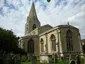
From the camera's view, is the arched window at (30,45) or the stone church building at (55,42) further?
the arched window at (30,45)

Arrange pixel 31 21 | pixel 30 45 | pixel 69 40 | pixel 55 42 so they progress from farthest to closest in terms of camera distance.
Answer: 1. pixel 31 21
2. pixel 30 45
3. pixel 55 42
4. pixel 69 40

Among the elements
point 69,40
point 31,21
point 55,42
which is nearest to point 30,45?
point 55,42

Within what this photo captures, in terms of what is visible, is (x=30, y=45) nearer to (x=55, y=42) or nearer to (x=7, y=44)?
(x=55, y=42)

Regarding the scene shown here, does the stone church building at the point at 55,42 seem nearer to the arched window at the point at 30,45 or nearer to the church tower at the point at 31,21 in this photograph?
the arched window at the point at 30,45

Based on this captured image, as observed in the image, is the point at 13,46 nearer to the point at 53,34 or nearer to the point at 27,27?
the point at 53,34

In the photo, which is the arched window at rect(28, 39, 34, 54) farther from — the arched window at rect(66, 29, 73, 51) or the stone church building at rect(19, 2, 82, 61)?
the arched window at rect(66, 29, 73, 51)

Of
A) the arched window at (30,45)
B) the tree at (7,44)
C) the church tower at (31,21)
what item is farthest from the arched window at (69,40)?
the church tower at (31,21)

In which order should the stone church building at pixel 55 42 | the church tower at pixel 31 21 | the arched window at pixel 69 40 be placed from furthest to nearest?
the church tower at pixel 31 21 → the arched window at pixel 69 40 → the stone church building at pixel 55 42

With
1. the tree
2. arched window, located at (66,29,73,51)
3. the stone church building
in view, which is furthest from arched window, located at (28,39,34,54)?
the tree

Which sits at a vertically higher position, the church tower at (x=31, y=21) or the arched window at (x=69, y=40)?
the church tower at (x=31, y=21)

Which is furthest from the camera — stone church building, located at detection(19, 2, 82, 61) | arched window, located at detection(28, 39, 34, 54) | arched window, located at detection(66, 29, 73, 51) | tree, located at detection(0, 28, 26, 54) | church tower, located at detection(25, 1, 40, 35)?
church tower, located at detection(25, 1, 40, 35)

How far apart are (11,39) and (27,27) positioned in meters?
28.2

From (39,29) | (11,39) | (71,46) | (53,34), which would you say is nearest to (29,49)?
(39,29)

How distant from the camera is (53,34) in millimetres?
39531
